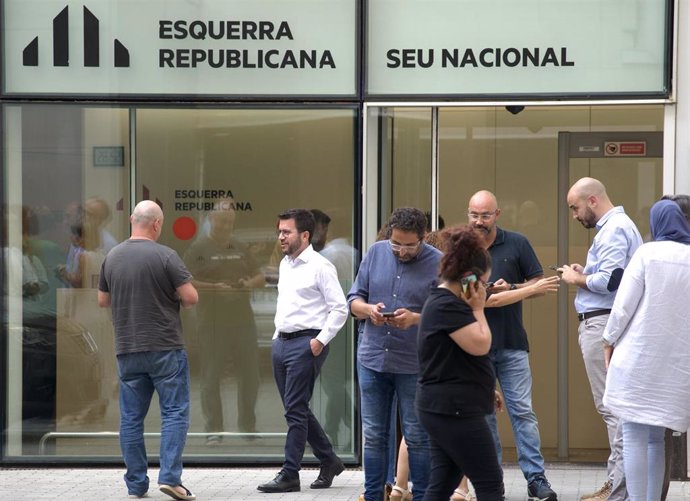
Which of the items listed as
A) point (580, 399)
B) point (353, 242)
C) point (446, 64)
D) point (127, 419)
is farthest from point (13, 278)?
point (580, 399)

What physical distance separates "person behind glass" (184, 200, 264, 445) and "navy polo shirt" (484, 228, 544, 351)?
241cm

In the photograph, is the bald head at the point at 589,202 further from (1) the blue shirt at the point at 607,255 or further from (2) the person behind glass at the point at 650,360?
(2) the person behind glass at the point at 650,360

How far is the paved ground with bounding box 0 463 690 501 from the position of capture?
8.66 m

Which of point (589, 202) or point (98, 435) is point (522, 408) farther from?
point (98, 435)

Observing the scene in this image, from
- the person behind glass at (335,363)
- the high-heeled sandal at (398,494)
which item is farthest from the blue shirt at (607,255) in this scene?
the person behind glass at (335,363)

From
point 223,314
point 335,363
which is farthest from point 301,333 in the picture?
point 223,314

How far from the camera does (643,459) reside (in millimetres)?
6887

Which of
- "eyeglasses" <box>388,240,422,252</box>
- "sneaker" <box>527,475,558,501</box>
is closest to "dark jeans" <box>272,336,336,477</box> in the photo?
"eyeglasses" <box>388,240,422,252</box>

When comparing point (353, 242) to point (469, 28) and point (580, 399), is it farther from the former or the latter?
point (580, 399)

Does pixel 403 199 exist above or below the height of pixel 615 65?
below

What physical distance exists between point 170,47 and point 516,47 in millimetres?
2667

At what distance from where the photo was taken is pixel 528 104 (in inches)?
375

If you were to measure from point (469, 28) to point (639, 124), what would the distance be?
69.1 inches

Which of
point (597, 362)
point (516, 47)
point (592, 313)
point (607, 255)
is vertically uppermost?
point (516, 47)
